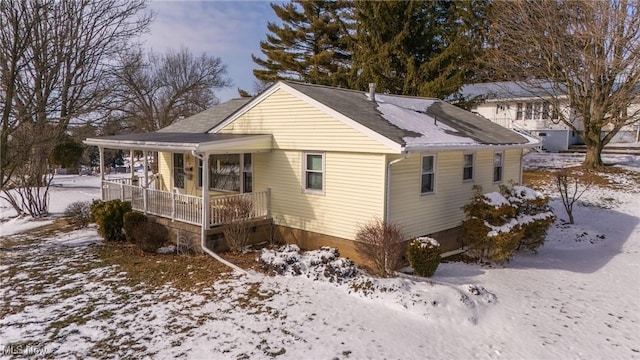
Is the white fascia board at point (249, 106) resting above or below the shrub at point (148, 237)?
above

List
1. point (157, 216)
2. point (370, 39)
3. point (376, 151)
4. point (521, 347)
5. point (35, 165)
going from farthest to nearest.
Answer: point (370, 39), point (35, 165), point (157, 216), point (376, 151), point (521, 347)

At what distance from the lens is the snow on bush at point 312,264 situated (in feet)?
31.9

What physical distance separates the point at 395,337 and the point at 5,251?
12.4 meters

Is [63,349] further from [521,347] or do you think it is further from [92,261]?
[521,347]

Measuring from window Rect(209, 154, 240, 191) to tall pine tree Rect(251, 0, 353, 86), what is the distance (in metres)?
17.3

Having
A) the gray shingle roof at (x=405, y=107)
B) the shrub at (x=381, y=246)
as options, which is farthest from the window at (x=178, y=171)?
the shrub at (x=381, y=246)

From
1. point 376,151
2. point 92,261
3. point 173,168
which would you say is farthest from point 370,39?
point 92,261

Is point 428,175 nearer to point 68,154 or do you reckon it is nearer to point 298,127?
point 298,127

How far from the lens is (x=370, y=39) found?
87.4 ft

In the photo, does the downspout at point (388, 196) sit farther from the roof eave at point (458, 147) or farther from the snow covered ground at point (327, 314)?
the snow covered ground at point (327, 314)

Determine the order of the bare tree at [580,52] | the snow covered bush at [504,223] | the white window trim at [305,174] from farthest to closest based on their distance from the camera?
the bare tree at [580,52], the white window trim at [305,174], the snow covered bush at [504,223]

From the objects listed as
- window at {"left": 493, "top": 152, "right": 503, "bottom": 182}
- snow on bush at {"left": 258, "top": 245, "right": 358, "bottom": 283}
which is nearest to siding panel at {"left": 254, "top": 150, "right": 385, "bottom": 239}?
snow on bush at {"left": 258, "top": 245, "right": 358, "bottom": 283}

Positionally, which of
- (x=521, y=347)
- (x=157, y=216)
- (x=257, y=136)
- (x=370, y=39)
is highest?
(x=370, y=39)

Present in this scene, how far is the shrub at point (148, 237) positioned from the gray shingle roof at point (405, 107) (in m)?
6.06
